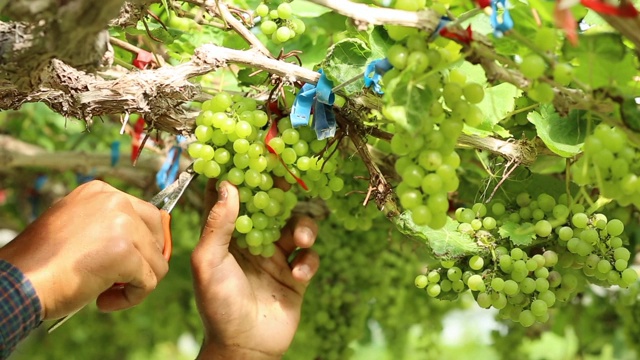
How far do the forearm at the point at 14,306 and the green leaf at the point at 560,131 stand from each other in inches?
27.4

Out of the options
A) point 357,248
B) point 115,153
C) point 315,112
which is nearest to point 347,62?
point 315,112

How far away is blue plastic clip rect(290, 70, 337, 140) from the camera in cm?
100

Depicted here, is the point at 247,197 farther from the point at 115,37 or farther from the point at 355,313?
the point at 355,313

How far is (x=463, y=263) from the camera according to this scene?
107 cm

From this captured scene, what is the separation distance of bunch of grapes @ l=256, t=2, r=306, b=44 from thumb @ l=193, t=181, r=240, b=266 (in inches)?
9.7

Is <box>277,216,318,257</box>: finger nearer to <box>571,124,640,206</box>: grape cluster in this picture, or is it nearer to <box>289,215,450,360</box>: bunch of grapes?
<box>289,215,450,360</box>: bunch of grapes

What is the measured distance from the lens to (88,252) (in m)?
0.99

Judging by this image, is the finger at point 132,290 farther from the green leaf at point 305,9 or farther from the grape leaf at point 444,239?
the green leaf at point 305,9

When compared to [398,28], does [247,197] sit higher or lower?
lower

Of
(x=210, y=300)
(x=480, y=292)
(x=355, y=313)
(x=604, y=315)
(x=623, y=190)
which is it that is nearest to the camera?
(x=623, y=190)

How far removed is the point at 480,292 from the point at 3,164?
1425 millimetres

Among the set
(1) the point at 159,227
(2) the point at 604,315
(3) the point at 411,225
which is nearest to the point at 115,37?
(1) the point at 159,227

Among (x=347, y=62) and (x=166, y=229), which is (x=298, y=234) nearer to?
(x=166, y=229)

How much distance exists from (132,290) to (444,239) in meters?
0.46
